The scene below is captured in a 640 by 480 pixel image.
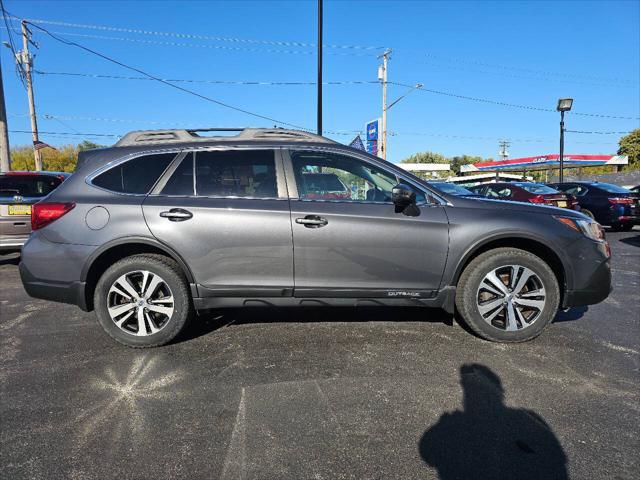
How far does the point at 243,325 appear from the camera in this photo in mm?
4012

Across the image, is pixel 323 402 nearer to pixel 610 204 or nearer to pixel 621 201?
pixel 610 204

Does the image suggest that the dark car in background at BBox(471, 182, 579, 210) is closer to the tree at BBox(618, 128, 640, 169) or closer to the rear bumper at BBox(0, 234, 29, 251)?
the rear bumper at BBox(0, 234, 29, 251)

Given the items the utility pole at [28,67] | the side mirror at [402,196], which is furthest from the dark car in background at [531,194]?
the utility pole at [28,67]

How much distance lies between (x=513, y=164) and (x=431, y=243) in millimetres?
52578

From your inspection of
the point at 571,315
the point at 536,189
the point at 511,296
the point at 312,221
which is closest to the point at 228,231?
the point at 312,221

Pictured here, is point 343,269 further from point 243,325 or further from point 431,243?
point 243,325

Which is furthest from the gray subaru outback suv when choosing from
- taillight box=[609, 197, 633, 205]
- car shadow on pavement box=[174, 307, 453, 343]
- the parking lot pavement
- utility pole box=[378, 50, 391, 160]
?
utility pole box=[378, 50, 391, 160]

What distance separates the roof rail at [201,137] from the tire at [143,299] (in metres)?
1.10

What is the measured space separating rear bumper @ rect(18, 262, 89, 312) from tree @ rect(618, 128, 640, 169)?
59562 mm

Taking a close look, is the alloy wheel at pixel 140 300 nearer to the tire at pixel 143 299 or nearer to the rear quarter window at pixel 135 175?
the tire at pixel 143 299

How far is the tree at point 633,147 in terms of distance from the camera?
1895 inches

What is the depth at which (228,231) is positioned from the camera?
3336 millimetres

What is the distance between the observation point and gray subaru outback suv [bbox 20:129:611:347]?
3346mm

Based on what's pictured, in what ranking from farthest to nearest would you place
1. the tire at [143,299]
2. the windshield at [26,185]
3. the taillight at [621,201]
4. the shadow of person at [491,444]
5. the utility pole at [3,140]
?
the utility pole at [3,140], the taillight at [621,201], the windshield at [26,185], the tire at [143,299], the shadow of person at [491,444]
